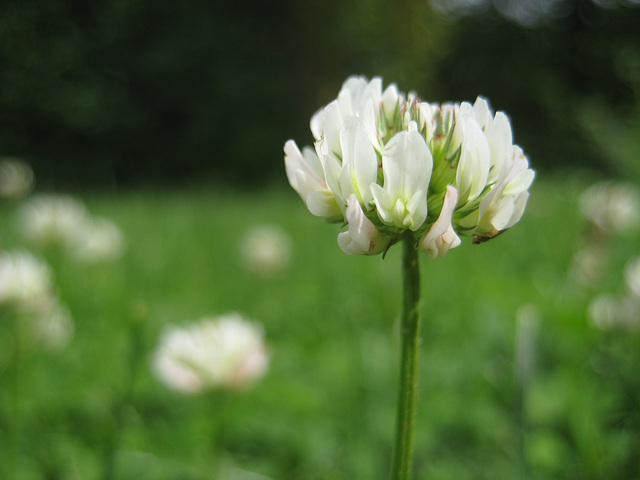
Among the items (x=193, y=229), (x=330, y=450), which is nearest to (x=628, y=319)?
(x=330, y=450)

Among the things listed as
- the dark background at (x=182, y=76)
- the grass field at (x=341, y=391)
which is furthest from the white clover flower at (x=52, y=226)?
the dark background at (x=182, y=76)

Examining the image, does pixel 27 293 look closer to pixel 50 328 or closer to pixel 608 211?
pixel 50 328

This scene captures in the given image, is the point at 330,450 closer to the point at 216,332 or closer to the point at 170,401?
the point at 216,332

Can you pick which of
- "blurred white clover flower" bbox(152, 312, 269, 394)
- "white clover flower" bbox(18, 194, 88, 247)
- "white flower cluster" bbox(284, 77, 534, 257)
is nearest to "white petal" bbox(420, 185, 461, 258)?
"white flower cluster" bbox(284, 77, 534, 257)

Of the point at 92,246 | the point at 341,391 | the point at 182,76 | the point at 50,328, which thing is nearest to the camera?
the point at 341,391

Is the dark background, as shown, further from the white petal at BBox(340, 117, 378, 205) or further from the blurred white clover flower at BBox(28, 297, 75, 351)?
the white petal at BBox(340, 117, 378, 205)

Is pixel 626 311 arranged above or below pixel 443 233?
above

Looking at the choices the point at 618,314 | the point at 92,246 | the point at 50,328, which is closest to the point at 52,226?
the point at 92,246

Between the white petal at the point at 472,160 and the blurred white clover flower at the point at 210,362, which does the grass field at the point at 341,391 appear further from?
the white petal at the point at 472,160
